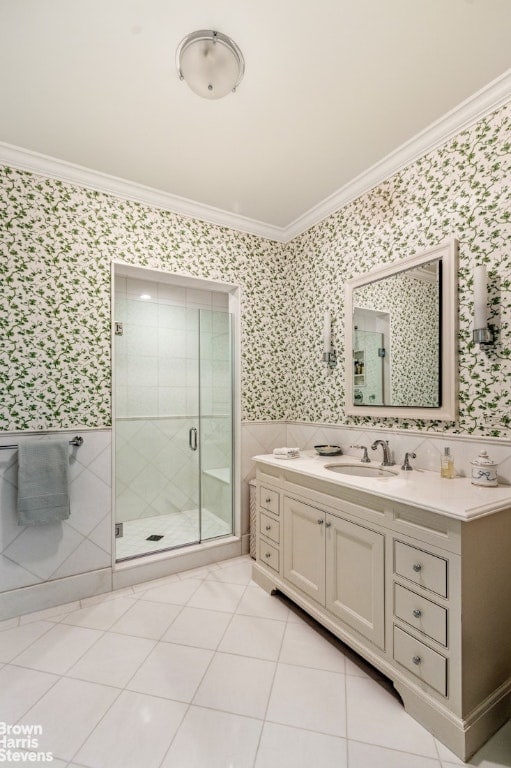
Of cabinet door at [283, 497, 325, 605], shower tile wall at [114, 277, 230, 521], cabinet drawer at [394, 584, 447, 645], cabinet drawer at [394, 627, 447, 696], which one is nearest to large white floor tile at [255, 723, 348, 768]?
cabinet drawer at [394, 627, 447, 696]

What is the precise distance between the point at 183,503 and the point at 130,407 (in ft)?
3.67

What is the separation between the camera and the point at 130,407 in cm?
341

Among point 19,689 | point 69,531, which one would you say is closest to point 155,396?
point 69,531

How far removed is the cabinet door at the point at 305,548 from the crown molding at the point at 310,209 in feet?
6.92

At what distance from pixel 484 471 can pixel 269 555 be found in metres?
1.41

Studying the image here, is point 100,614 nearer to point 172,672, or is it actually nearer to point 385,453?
point 172,672

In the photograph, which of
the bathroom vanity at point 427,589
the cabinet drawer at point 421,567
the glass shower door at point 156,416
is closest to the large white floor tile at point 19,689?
the bathroom vanity at point 427,589

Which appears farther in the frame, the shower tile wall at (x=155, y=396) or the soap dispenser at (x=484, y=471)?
the shower tile wall at (x=155, y=396)

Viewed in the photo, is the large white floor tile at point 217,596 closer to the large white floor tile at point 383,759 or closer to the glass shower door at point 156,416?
the glass shower door at point 156,416

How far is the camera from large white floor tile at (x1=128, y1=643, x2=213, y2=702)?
1533mm

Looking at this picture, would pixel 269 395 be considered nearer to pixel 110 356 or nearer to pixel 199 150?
pixel 110 356

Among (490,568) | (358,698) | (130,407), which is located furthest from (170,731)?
(130,407)

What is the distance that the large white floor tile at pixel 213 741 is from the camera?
1.23 m

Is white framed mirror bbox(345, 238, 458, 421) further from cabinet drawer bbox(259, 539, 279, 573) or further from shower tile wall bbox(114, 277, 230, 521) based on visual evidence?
shower tile wall bbox(114, 277, 230, 521)
